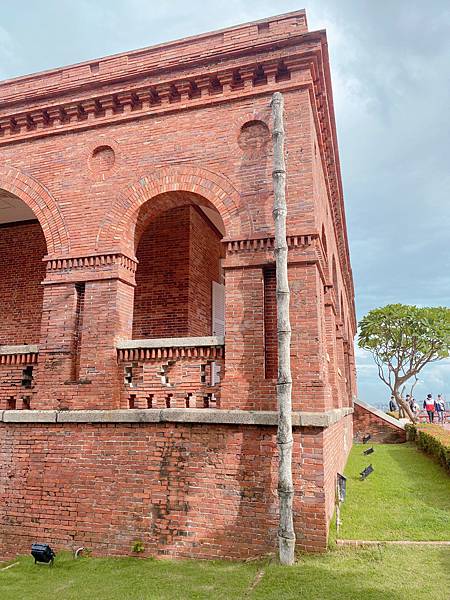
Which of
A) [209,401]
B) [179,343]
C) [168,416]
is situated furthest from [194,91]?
[168,416]

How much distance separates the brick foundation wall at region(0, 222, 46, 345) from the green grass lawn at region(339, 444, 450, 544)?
810cm

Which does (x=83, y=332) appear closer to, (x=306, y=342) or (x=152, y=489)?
(x=152, y=489)

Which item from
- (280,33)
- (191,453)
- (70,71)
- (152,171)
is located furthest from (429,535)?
(70,71)

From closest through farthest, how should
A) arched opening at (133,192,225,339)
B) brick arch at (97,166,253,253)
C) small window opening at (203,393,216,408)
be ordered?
1. small window opening at (203,393,216,408)
2. brick arch at (97,166,253,253)
3. arched opening at (133,192,225,339)

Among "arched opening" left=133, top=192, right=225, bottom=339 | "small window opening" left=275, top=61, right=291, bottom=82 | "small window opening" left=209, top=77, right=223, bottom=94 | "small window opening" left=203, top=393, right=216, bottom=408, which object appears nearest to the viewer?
"small window opening" left=203, top=393, right=216, bottom=408

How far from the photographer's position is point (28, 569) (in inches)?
249

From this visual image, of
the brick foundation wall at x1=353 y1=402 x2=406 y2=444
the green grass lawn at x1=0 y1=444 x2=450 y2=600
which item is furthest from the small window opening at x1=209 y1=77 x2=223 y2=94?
the brick foundation wall at x1=353 y1=402 x2=406 y2=444

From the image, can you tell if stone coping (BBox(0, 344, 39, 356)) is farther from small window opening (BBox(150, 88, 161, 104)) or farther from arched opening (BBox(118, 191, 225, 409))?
small window opening (BBox(150, 88, 161, 104))

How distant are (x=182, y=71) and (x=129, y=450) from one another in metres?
6.55

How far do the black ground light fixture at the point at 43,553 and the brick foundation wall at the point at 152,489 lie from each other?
0.43m

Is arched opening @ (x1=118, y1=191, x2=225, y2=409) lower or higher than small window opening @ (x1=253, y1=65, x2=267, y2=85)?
lower

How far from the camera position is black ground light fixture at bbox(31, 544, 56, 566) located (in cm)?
631

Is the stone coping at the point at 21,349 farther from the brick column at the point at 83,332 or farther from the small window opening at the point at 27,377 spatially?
the small window opening at the point at 27,377

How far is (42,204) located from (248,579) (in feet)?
23.2
